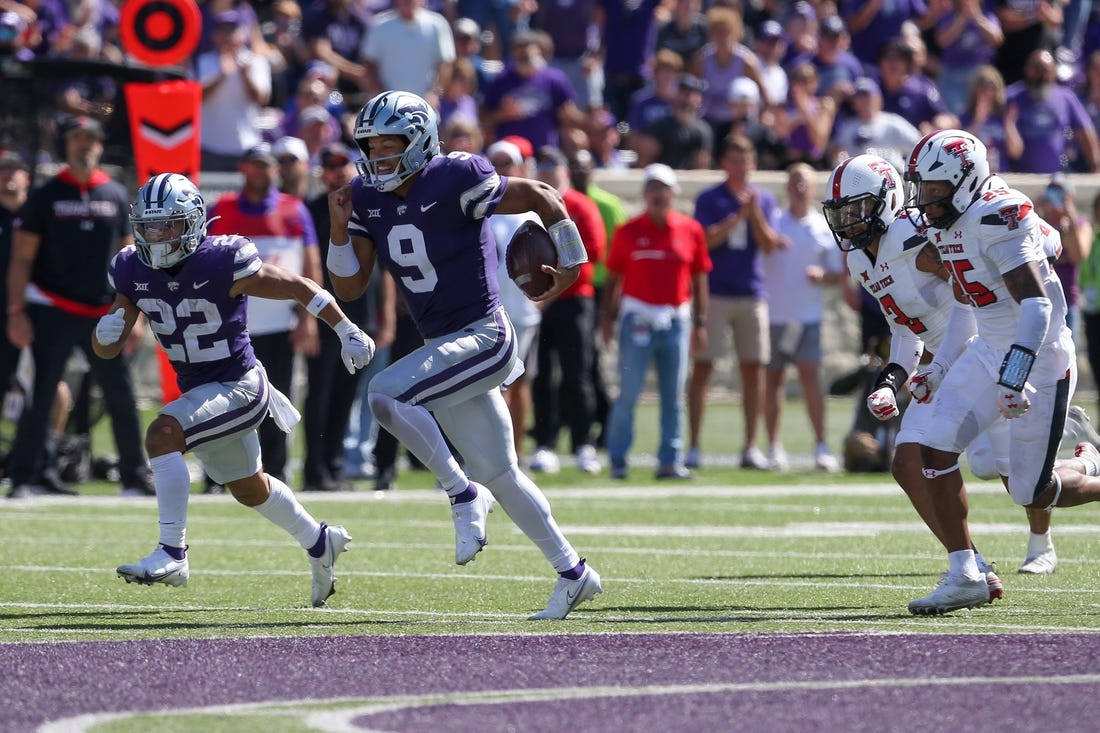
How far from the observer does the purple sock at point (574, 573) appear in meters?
7.10

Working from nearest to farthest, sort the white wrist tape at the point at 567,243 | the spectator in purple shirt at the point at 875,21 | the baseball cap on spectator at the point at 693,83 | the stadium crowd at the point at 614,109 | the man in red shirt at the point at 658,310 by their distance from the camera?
the white wrist tape at the point at 567,243
the man in red shirt at the point at 658,310
the stadium crowd at the point at 614,109
the baseball cap on spectator at the point at 693,83
the spectator in purple shirt at the point at 875,21

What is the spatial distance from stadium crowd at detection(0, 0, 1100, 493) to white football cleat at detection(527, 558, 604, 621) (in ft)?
18.0

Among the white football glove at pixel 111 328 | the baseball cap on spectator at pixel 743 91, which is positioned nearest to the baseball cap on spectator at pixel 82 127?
the white football glove at pixel 111 328

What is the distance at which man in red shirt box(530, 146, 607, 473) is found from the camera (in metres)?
13.6

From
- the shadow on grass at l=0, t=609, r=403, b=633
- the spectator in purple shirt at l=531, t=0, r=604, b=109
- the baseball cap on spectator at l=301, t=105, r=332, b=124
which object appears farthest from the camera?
the spectator in purple shirt at l=531, t=0, r=604, b=109

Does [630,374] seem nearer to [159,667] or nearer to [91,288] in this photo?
[91,288]

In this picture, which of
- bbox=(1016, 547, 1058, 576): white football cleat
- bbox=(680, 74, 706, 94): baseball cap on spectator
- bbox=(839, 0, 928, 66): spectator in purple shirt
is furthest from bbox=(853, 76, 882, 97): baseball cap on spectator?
bbox=(1016, 547, 1058, 576): white football cleat

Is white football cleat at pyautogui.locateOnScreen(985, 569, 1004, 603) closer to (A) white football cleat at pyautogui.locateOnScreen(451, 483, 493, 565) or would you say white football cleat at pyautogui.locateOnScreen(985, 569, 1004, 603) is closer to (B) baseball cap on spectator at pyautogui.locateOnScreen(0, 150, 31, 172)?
(A) white football cleat at pyautogui.locateOnScreen(451, 483, 493, 565)

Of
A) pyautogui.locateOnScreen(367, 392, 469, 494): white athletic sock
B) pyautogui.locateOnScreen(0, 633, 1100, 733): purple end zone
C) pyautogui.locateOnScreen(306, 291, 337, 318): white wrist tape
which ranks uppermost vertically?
pyautogui.locateOnScreen(306, 291, 337, 318): white wrist tape

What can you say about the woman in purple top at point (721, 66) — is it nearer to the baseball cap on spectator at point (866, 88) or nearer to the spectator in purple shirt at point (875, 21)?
the baseball cap on spectator at point (866, 88)

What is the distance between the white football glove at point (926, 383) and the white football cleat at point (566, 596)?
1.53m

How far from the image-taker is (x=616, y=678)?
5.63 m

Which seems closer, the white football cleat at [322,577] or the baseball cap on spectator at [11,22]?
the white football cleat at [322,577]

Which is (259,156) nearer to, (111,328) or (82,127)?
(82,127)
